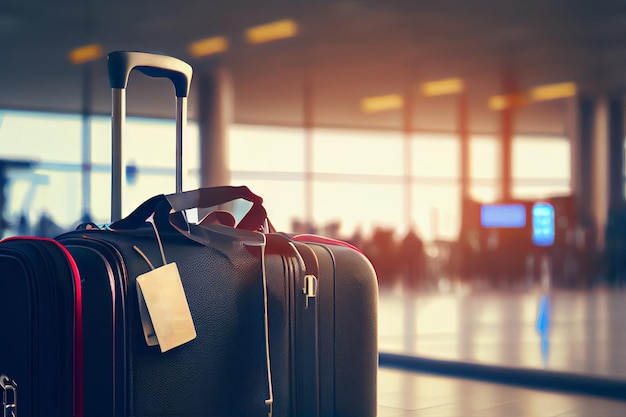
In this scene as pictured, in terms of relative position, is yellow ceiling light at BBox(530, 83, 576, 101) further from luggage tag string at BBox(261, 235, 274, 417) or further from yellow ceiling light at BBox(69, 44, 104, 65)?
luggage tag string at BBox(261, 235, 274, 417)

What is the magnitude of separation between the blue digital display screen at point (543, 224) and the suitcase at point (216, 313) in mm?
10029

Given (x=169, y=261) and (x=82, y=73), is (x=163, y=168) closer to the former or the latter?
(x=82, y=73)

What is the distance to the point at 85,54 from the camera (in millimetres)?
10336

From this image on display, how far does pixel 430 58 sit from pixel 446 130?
21.9 ft

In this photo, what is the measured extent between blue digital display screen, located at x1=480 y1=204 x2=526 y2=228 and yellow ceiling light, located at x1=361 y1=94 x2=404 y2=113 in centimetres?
271

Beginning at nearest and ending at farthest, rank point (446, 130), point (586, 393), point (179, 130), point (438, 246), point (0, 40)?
point (179, 130)
point (586, 393)
point (0, 40)
point (438, 246)
point (446, 130)

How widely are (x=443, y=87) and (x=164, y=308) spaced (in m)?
12.0

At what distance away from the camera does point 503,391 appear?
3.17m

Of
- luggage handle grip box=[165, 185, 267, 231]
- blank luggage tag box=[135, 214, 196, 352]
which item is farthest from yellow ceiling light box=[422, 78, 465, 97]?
blank luggage tag box=[135, 214, 196, 352]

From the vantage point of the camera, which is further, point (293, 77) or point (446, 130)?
point (446, 130)

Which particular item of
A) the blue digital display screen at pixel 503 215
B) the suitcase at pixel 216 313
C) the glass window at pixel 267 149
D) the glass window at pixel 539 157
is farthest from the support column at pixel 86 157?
the glass window at pixel 539 157

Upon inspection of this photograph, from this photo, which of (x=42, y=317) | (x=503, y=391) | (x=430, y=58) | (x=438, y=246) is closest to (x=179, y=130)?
(x=42, y=317)

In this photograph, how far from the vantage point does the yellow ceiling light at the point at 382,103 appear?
1393 cm

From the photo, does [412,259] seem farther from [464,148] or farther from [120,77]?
[120,77]
